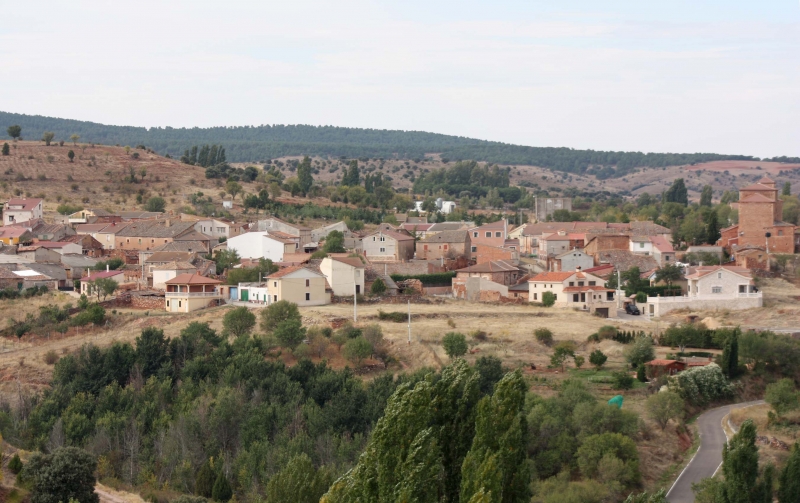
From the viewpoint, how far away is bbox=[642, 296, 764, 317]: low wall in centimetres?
4509

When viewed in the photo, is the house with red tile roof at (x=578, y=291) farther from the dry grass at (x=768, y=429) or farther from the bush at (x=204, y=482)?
the bush at (x=204, y=482)

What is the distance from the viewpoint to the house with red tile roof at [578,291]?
1813 inches

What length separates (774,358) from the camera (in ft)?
124

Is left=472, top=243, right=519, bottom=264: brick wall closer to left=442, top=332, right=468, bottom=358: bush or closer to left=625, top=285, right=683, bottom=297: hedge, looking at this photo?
left=625, top=285, right=683, bottom=297: hedge

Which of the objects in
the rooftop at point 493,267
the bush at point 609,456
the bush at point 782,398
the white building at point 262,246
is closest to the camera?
the bush at point 609,456

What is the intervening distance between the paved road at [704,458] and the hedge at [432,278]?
57.9ft

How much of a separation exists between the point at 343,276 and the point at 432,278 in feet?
16.7

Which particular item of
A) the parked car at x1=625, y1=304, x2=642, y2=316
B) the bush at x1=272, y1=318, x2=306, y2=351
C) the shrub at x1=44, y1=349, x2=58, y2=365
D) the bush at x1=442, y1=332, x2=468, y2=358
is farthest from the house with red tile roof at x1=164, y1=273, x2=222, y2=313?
the parked car at x1=625, y1=304, x2=642, y2=316

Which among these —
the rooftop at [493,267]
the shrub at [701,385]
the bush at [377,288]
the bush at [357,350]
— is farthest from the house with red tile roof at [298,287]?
the shrub at [701,385]

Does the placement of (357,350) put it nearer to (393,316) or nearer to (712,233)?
(393,316)

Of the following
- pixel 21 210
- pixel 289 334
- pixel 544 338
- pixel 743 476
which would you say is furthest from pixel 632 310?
pixel 21 210

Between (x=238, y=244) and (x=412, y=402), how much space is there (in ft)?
121

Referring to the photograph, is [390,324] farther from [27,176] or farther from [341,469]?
[27,176]

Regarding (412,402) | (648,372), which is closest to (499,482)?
(412,402)
